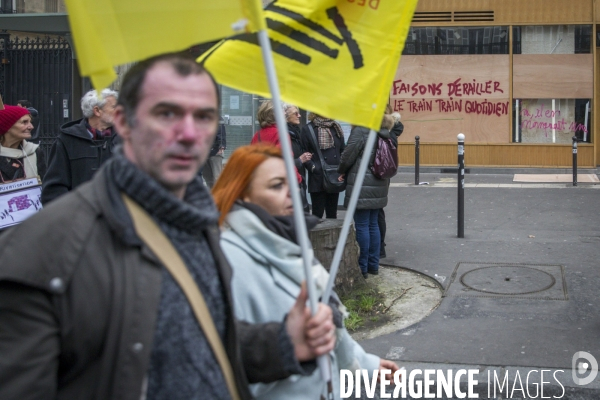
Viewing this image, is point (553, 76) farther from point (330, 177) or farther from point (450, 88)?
point (330, 177)

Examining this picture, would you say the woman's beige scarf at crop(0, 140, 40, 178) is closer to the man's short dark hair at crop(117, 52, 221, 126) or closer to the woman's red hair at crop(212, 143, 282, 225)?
the woman's red hair at crop(212, 143, 282, 225)

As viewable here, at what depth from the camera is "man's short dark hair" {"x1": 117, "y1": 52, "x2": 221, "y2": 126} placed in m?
1.76

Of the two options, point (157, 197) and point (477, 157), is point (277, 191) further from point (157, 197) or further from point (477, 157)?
point (477, 157)

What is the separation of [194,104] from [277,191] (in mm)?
1116

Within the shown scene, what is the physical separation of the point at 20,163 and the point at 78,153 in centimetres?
86

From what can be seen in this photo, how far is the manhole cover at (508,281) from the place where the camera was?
702 centimetres

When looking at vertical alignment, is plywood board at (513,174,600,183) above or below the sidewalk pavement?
above

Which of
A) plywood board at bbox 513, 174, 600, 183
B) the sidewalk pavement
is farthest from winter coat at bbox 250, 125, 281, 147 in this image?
plywood board at bbox 513, 174, 600, 183

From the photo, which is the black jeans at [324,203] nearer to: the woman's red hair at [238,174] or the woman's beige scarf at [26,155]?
the woman's beige scarf at [26,155]

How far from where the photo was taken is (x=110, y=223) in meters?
1.63

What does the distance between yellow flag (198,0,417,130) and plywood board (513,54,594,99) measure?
16202 millimetres

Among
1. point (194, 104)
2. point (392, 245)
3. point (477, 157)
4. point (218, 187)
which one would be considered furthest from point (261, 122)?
point (477, 157)

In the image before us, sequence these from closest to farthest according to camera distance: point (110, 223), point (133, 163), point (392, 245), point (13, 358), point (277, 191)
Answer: point (13, 358), point (110, 223), point (133, 163), point (277, 191), point (392, 245)

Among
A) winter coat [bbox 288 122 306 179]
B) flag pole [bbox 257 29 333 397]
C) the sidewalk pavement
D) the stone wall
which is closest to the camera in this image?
flag pole [bbox 257 29 333 397]
